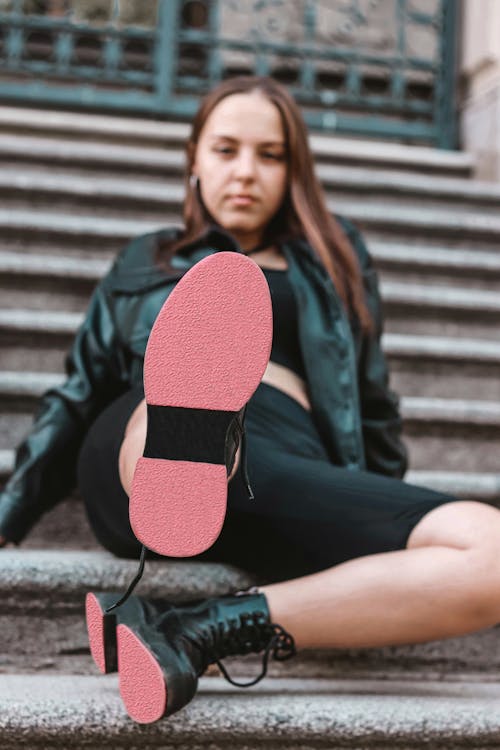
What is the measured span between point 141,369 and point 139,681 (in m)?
0.70

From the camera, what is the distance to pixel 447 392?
94.5 inches

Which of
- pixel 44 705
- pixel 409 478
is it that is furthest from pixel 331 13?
pixel 44 705

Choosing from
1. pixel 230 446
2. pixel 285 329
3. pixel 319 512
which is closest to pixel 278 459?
pixel 319 512

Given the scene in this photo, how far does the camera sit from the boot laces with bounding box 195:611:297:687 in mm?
1174

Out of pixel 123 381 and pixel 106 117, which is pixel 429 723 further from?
pixel 106 117

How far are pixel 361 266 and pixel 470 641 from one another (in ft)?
2.84

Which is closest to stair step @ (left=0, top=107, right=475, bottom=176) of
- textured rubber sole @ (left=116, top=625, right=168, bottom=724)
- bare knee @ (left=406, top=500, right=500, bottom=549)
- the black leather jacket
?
the black leather jacket

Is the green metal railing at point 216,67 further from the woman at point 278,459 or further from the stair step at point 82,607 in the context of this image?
the stair step at point 82,607

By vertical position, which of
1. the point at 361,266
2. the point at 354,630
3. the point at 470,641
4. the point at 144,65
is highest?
the point at 144,65

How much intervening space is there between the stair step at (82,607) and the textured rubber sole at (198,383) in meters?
0.42

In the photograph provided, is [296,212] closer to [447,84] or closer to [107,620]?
[107,620]

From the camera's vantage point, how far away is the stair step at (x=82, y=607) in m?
1.37

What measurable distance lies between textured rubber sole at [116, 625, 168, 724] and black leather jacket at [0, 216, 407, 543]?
20.3 inches

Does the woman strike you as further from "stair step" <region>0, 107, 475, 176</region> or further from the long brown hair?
"stair step" <region>0, 107, 475, 176</region>
